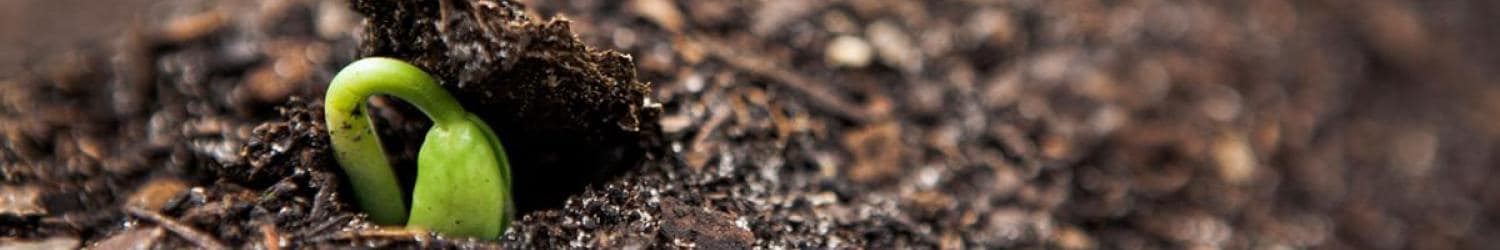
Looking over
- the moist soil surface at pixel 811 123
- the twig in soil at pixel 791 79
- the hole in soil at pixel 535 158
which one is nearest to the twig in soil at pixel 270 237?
the moist soil surface at pixel 811 123

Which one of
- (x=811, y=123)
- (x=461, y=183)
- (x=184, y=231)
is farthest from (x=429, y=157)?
(x=811, y=123)

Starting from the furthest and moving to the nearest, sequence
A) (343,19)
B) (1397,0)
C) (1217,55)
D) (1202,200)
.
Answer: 1. (1397,0)
2. (1217,55)
3. (1202,200)
4. (343,19)

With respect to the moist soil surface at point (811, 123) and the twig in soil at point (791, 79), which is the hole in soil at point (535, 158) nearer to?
the moist soil surface at point (811, 123)

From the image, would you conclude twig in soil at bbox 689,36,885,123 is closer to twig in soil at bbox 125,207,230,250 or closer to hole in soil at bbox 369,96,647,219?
hole in soil at bbox 369,96,647,219

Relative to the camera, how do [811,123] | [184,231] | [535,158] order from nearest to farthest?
[184,231]
[535,158]
[811,123]

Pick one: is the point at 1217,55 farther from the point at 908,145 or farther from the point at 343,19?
the point at 343,19

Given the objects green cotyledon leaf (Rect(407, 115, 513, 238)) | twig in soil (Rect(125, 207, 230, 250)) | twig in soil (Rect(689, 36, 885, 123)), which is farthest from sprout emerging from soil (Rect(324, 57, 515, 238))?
twig in soil (Rect(689, 36, 885, 123))

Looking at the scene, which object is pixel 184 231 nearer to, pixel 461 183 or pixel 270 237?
pixel 270 237

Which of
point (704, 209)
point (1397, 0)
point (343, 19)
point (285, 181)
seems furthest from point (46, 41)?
point (1397, 0)
